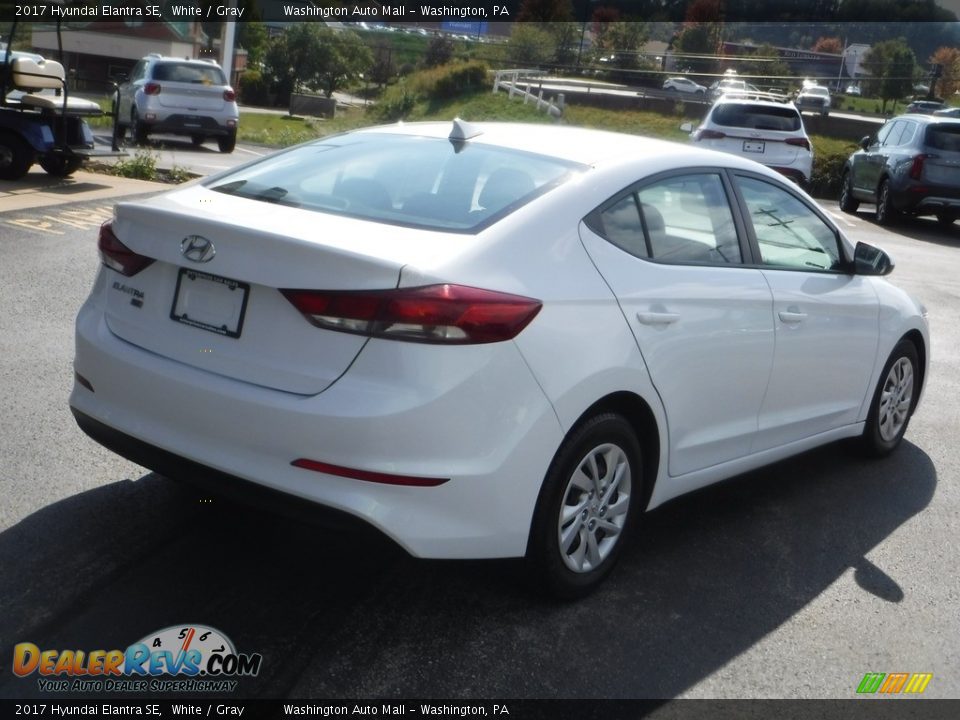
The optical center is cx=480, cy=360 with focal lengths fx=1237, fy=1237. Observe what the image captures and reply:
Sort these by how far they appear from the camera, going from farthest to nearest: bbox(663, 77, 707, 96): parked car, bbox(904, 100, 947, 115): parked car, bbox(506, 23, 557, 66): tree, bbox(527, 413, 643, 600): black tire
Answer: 1. bbox(663, 77, 707, 96): parked car
2. bbox(506, 23, 557, 66): tree
3. bbox(904, 100, 947, 115): parked car
4. bbox(527, 413, 643, 600): black tire

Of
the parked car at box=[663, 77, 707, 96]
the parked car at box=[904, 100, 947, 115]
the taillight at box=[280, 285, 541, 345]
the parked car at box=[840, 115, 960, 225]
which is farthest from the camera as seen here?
the parked car at box=[663, 77, 707, 96]

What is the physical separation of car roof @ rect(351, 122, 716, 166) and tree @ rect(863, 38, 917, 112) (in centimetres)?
5859

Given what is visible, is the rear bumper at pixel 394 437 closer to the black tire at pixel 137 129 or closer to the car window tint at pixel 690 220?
the car window tint at pixel 690 220

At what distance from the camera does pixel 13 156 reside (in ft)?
42.5

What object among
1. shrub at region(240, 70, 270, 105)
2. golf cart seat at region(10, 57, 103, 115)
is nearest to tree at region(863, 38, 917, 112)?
shrub at region(240, 70, 270, 105)

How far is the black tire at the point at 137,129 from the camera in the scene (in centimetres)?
2152

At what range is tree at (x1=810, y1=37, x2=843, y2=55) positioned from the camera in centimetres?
7450

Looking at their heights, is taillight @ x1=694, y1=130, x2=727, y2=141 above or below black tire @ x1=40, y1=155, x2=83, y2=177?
above

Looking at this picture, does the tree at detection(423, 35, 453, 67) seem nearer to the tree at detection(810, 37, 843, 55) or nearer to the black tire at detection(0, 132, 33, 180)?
the tree at detection(810, 37, 843, 55)

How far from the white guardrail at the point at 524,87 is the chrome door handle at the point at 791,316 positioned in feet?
91.3

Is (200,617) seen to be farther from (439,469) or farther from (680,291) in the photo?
(680,291)

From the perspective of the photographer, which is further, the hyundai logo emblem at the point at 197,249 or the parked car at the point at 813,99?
the parked car at the point at 813,99

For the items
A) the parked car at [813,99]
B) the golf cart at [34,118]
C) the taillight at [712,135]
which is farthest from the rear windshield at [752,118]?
the parked car at [813,99]

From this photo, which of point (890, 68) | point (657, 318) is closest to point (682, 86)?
point (890, 68)
